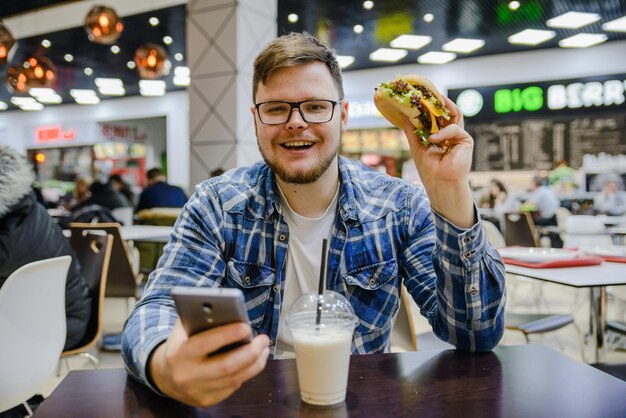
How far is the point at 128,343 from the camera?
3.42ft

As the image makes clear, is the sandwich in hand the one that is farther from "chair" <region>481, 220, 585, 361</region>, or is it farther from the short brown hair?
"chair" <region>481, 220, 585, 361</region>

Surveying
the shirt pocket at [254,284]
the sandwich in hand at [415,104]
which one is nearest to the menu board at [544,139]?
the sandwich in hand at [415,104]

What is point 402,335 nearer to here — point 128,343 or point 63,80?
point 128,343

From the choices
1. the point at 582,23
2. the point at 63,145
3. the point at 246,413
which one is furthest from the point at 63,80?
the point at 246,413

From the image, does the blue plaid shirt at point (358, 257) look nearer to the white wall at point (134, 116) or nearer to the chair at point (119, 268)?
the chair at point (119, 268)

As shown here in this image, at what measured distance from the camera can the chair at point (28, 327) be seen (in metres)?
1.73

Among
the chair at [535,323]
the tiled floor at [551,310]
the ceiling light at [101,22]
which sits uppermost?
the ceiling light at [101,22]

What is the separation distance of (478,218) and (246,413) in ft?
2.26

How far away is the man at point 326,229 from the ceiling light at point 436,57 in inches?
369

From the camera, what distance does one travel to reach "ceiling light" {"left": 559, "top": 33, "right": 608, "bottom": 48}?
916 centimetres

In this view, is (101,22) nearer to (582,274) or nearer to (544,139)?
(582,274)

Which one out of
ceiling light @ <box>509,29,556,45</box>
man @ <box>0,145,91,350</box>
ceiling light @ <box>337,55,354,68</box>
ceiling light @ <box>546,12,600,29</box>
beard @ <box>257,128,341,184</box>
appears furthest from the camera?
ceiling light @ <box>337,55,354,68</box>

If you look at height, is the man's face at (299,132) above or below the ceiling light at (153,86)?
below

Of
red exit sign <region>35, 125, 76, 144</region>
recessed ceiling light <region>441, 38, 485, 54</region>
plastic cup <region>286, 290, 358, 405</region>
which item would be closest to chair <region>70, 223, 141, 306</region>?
plastic cup <region>286, 290, 358, 405</region>
